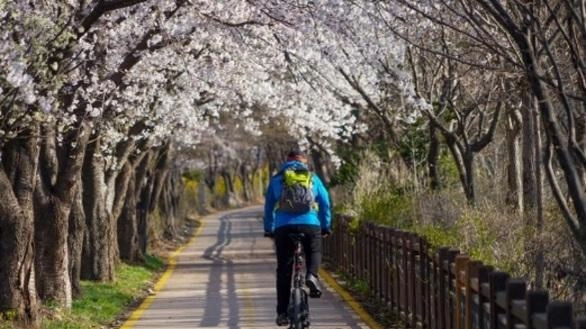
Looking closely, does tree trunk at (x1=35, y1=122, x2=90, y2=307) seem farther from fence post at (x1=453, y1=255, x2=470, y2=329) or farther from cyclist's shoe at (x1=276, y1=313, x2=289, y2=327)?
fence post at (x1=453, y1=255, x2=470, y2=329)

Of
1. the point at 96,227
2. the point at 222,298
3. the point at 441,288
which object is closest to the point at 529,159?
the point at 441,288

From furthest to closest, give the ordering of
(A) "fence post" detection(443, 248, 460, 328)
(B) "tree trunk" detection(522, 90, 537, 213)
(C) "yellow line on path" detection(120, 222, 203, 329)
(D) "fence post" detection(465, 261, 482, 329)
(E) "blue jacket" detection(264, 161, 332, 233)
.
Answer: (C) "yellow line on path" detection(120, 222, 203, 329) → (B) "tree trunk" detection(522, 90, 537, 213) → (E) "blue jacket" detection(264, 161, 332, 233) → (A) "fence post" detection(443, 248, 460, 328) → (D) "fence post" detection(465, 261, 482, 329)

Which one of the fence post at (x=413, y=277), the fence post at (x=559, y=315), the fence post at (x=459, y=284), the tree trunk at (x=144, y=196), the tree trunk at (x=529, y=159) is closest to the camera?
the fence post at (x=559, y=315)

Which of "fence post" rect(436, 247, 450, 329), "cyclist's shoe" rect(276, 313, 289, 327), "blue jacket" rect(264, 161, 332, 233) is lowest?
"cyclist's shoe" rect(276, 313, 289, 327)

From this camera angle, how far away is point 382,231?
2162cm

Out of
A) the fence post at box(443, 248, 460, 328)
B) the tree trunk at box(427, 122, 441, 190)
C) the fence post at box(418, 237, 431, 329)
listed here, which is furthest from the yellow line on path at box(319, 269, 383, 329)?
the fence post at box(443, 248, 460, 328)

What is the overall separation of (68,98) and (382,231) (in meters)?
5.59

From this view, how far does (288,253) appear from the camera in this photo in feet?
49.6

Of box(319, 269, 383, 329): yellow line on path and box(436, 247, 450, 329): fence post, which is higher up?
box(436, 247, 450, 329): fence post

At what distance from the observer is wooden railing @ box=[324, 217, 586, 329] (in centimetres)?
914

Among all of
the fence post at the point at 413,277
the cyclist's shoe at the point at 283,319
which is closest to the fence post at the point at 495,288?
the cyclist's shoe at the point at 283,319

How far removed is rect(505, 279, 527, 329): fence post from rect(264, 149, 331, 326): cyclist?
5199 millimetres

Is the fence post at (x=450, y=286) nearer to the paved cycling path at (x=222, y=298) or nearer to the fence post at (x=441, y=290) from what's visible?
the fence post at (x=441, y=290)

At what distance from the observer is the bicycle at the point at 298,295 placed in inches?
577
